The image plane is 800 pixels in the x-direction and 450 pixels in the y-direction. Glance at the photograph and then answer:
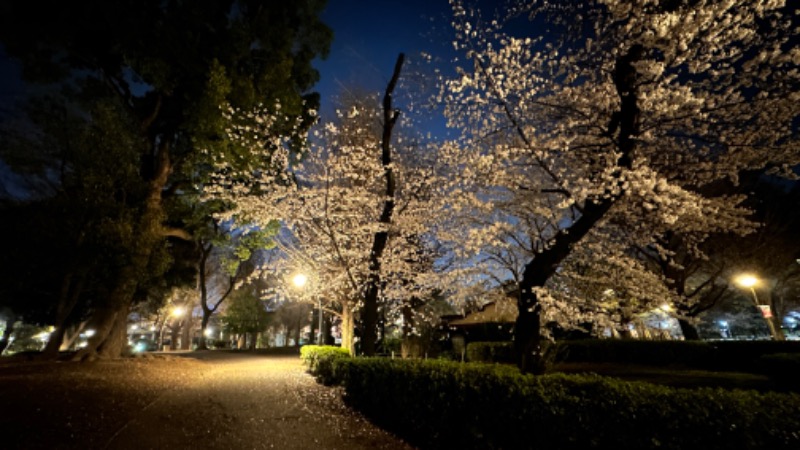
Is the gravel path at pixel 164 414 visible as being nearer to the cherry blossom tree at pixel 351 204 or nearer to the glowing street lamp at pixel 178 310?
the cherry blossom tree at pixel 351 204

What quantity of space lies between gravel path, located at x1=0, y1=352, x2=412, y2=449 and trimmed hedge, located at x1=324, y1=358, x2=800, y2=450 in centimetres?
80

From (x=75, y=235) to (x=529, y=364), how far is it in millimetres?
14832

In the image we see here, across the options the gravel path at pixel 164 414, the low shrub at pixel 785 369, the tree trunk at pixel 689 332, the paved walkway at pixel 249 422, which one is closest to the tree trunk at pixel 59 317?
the gravel path at pixel 164 414

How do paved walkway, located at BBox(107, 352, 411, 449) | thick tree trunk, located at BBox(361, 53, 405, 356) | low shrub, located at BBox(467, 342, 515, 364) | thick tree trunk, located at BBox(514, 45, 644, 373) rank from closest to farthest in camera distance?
paved walkway, located at BBox(107, 352, 411, 449)
thick tree trunk, located at BBox(514, 45, 644, 373)
thick tree trunk, located at BBox(361, 53, 405, 356)
low shrub, located at BBox(467, 342, 515, 364)

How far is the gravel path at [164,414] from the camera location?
200 inches

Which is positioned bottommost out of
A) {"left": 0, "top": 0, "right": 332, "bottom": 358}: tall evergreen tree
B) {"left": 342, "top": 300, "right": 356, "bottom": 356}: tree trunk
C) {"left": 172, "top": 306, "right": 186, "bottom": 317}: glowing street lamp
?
{"left": 342, "top": 300, "right": 356, "bottom": 356}: tree trunk

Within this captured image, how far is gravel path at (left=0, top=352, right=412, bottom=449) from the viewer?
5.09 m

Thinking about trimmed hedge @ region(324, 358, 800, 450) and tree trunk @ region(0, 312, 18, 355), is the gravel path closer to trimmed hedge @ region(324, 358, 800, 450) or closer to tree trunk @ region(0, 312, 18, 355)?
trimmed hedge @ region(324, 358, 800, 450)

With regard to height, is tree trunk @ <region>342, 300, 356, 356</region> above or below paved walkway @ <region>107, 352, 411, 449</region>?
above

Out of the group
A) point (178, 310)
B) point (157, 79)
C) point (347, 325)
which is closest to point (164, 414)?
point (347, 325)

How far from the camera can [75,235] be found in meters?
11.7

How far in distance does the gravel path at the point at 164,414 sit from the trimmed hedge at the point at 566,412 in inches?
31.3

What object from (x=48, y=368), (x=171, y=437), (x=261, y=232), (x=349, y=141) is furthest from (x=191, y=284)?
(x=171, y=437)

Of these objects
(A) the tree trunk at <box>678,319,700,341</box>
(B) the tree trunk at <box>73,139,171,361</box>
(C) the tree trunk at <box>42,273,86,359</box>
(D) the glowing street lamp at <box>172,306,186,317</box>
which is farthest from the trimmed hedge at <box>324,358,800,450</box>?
(D) the glowing street lamp at <box>172,306,186,317</box>
